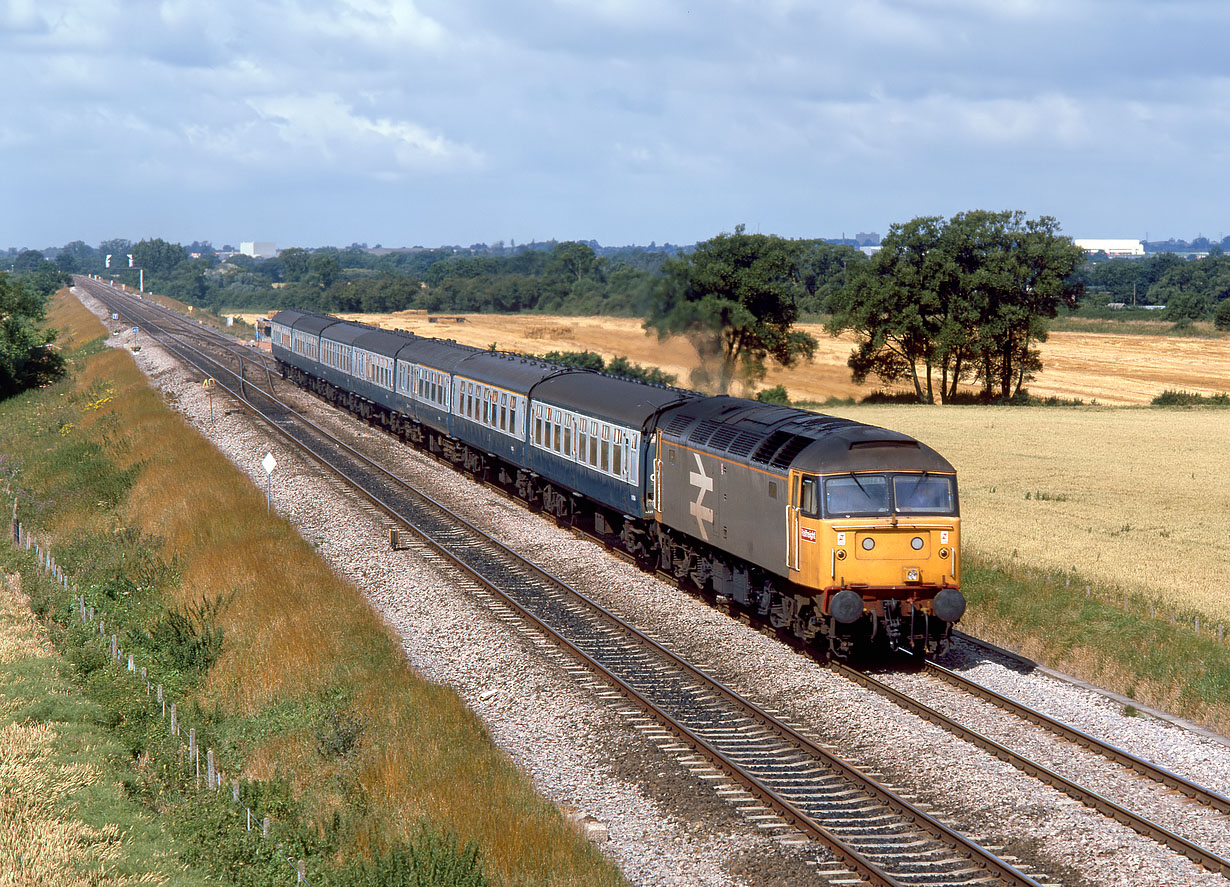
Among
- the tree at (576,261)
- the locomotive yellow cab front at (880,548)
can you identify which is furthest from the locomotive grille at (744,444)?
the tree at (576,261)

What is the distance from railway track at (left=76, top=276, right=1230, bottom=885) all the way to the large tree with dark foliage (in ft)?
170

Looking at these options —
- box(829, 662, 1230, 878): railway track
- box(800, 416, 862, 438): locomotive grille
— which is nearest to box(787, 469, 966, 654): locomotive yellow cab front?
box(829, 662, 1230, 878): railway track

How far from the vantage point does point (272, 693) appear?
1886cm

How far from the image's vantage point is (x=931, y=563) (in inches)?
751

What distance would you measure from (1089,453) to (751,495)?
36.8m

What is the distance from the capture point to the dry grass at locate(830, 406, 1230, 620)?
28.5 meters

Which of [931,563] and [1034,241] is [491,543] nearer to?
[931,563]

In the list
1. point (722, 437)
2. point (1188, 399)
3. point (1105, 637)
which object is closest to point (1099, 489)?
point (1105, 637)

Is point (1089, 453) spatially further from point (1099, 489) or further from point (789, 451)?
point (789, 451)

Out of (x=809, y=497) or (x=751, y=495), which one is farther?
Result: (x=751, y=495)

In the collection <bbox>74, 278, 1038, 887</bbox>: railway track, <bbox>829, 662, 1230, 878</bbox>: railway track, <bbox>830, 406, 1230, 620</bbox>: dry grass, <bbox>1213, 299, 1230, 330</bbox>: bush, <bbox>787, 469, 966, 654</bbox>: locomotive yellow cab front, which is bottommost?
<bbox>830, 406, 1230, 620</bbox>: dry grass

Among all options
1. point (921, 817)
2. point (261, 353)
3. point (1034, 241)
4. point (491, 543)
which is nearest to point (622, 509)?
point (491, 543)

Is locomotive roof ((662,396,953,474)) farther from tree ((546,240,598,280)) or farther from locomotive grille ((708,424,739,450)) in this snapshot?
tree ((546,240,598,280))

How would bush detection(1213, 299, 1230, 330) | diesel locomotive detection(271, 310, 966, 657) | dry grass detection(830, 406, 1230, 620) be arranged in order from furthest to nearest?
bush detection(1213, 299, 1230, 330), dry grass detection(830, 406, 1230, 620), diesel locomotive detection(271, 310, 966, 657)
